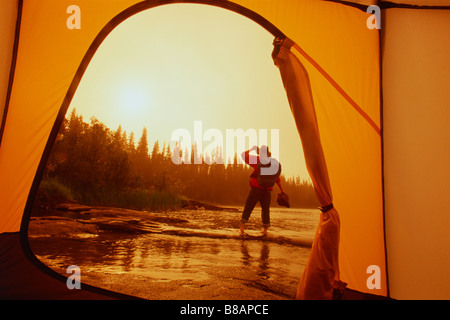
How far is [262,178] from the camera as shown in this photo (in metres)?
2.68

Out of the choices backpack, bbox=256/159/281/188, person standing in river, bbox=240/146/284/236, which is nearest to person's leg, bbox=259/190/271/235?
person standing in river, bbox=240/146/284/236

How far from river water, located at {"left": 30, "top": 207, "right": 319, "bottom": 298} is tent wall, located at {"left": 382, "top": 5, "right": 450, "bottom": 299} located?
0.60 meters

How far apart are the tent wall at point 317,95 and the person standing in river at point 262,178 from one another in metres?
0.70

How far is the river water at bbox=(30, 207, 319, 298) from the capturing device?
191cm

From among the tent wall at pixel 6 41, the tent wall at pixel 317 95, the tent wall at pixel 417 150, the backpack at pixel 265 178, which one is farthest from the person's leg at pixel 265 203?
the tent wall at pixel 6 41

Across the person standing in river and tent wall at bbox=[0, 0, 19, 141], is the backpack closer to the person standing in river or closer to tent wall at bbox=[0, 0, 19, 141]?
the person standing in river

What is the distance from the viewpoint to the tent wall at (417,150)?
159cm

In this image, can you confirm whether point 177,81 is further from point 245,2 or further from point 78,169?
point 78,169

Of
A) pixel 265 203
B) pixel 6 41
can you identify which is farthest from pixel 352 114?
pixel 6 41

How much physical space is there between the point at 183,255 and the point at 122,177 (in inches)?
146

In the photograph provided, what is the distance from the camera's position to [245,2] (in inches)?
70.3

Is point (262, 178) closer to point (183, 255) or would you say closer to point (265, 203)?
point (265, 203)

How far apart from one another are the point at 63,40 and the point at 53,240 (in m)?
1.79
